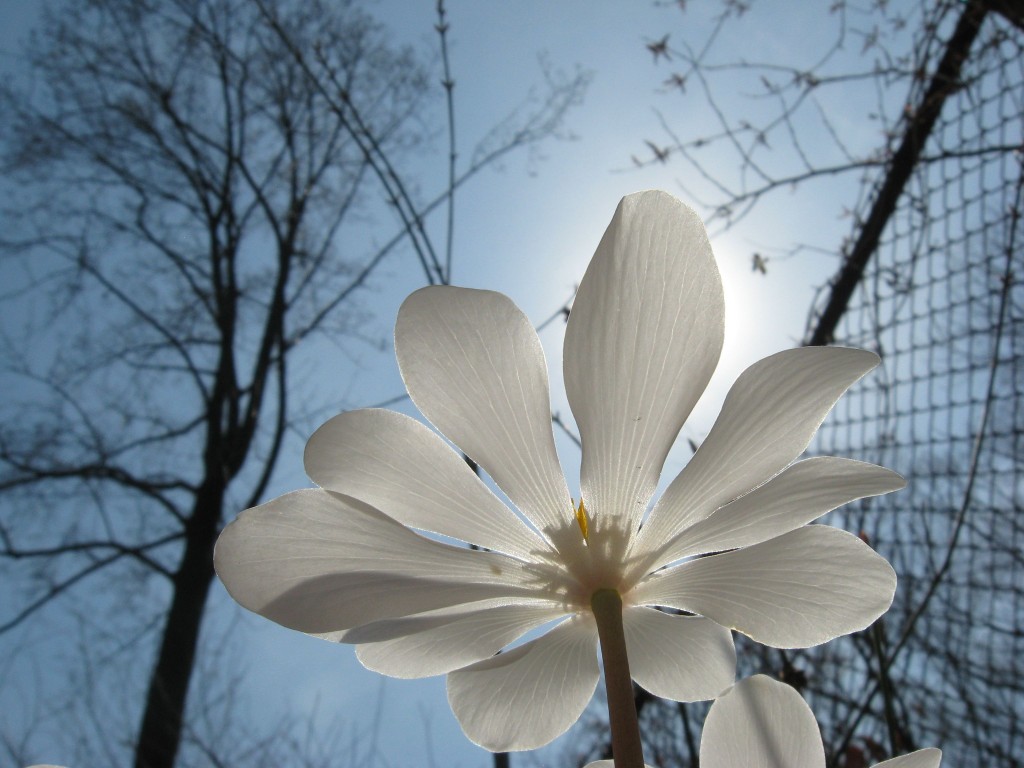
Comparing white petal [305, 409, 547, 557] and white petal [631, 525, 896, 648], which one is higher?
white petal [305, 409, 547, 557]

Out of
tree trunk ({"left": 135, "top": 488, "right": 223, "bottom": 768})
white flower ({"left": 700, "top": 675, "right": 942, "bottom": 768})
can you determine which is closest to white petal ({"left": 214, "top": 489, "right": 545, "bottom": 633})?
white flower ({"left": 700, "top": 675, "right": 942, "bottom": 768})

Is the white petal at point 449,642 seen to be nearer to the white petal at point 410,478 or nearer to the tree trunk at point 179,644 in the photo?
the white petal at point 410,478

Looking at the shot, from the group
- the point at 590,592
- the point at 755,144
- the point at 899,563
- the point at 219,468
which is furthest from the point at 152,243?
the point at 590,592

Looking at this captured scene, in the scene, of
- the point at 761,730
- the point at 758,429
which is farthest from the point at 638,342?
the point at 761,730

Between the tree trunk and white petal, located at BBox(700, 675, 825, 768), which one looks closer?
white petal, located at BBox(700, 675, 825, 768)

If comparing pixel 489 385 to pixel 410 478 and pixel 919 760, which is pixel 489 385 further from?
pixel 919 760

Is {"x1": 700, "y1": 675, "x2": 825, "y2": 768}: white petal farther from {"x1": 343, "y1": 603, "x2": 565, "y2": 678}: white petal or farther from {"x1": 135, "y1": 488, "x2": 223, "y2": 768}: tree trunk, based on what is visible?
{"x1": 135, "y1": 488, "x2": 223, "y2": 768}: tree trunk

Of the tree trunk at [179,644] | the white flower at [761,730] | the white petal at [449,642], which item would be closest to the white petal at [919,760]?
the white flower at [761,730]
